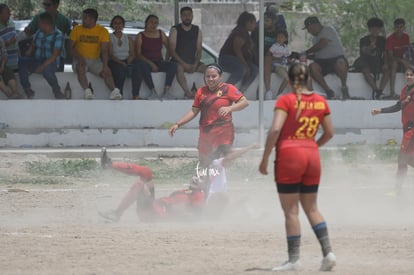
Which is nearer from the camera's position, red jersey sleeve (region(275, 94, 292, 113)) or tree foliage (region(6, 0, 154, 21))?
red jersey sleeve (region(275, 94, 292, 113))

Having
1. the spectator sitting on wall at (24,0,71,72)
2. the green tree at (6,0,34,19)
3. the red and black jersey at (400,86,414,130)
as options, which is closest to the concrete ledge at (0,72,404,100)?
the spectator sitting on wall at (24,0,71,72)

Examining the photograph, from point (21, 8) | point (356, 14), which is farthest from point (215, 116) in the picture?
point (356, 14)

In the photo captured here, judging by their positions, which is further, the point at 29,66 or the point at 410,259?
the point at 29,66

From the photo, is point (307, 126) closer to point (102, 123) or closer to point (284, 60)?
point (102, 123)

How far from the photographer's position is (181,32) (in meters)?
19.6

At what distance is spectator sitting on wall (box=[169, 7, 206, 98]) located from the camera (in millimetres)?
19531

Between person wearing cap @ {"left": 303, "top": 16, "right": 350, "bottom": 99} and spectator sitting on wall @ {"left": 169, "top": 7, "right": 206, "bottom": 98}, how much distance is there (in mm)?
2252

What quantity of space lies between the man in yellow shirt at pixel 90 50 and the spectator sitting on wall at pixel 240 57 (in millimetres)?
2170

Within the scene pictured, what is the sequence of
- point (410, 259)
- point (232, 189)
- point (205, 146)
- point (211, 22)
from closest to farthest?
1. point (410, 259)
2. point (205, 146)
3. point (232, 189)
4. point (211, 22)

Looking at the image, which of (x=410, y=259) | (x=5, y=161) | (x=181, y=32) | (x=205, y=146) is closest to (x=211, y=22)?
(x=181, y=32)

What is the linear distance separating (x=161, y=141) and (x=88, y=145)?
1.32m

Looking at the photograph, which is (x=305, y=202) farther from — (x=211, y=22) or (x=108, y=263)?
(x=211, y=22)

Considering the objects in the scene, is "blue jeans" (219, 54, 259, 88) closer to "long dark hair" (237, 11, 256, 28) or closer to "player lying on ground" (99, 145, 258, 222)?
"long dark hair" (237, 11, 256, 28)

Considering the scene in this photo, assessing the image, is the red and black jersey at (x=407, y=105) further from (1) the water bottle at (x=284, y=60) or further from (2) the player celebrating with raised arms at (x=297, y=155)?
(1) the water bottle at (x=284, y=60)
